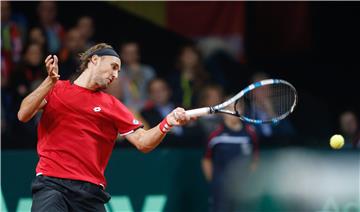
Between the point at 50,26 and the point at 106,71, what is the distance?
16.4ft

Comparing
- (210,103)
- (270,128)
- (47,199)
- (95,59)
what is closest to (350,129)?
(270,128)

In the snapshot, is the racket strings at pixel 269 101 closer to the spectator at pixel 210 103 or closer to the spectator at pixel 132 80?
the spectator at pixel 210 103

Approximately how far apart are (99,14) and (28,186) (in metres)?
3.30

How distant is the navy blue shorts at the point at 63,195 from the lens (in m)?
7.27

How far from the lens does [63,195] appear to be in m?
7.35

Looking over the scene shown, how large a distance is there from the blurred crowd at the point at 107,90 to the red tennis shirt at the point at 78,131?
3904 millimetres

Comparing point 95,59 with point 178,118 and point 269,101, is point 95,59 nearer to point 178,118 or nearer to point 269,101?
point 178,118

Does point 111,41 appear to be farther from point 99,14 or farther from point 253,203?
point 253,203

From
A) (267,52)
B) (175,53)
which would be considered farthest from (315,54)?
(175,53)

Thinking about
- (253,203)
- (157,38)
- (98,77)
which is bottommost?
(253,203)

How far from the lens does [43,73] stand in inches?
463

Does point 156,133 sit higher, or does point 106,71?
point 106,71

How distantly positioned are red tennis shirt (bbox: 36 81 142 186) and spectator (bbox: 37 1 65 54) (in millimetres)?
4655

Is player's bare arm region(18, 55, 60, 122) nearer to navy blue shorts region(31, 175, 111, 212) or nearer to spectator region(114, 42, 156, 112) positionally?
navy blue shorts region(31, 175, 111, 212)
